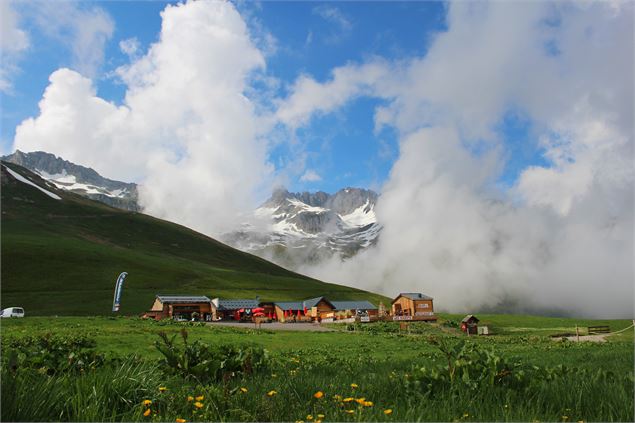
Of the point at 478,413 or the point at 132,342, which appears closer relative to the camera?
the point at 478,413

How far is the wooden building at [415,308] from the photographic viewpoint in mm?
116881

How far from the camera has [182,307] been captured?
118 m

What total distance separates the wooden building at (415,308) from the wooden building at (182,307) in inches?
2037

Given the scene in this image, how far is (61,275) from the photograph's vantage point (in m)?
135

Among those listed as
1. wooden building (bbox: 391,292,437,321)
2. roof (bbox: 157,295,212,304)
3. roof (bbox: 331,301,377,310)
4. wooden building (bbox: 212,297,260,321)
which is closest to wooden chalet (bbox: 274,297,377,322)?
roof (bbox: 331,301,377,310)

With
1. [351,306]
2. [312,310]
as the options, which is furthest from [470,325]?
[351,306]

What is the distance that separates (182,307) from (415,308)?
204 ft

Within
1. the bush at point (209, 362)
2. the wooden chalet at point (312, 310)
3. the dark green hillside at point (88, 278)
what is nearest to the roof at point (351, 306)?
the wooden chalet at point (312, 310)

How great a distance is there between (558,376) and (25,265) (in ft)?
522

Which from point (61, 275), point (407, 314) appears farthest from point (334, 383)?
point (61, 275)

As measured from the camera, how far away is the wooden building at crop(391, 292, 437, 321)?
117m

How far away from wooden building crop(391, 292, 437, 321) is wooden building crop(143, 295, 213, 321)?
51.7 metres

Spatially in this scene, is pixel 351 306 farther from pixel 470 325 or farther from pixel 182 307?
pixel 470 325

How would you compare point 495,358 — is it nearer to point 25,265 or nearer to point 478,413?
point 478,413
